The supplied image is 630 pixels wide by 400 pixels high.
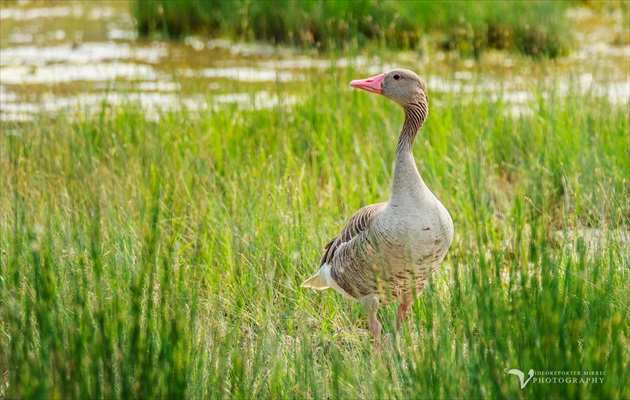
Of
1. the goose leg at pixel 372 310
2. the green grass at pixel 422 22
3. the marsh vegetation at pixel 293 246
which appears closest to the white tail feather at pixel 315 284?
the marsh vegetation at pixel 293 246

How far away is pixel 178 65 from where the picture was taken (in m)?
11.0

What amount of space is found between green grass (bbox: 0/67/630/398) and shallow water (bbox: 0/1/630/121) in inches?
32.0

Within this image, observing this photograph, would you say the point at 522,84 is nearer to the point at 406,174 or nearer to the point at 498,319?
the point at 406,174

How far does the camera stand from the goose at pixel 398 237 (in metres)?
3.60

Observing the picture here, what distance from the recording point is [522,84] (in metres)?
8.76

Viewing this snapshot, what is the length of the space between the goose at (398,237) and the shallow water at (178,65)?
3.54 meters

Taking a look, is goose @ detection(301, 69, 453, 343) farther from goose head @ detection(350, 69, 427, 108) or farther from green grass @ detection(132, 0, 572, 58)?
green grass @ detection(132, 0, 572, 58)

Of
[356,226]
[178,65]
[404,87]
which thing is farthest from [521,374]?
[178,65]

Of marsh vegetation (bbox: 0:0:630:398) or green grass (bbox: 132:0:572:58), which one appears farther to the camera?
green grass (bbox: 132:0:572:58)

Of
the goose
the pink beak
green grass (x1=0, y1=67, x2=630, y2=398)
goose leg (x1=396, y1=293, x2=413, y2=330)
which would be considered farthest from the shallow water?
goose leg (x1=396, y1=293, x2=413, y2=330)

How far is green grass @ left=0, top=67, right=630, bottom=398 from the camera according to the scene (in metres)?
2.96

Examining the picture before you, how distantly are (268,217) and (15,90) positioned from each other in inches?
232

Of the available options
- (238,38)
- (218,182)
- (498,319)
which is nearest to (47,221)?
(218,182)

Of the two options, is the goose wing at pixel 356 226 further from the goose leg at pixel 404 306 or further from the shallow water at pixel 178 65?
the shallow water at pixel 178 65
